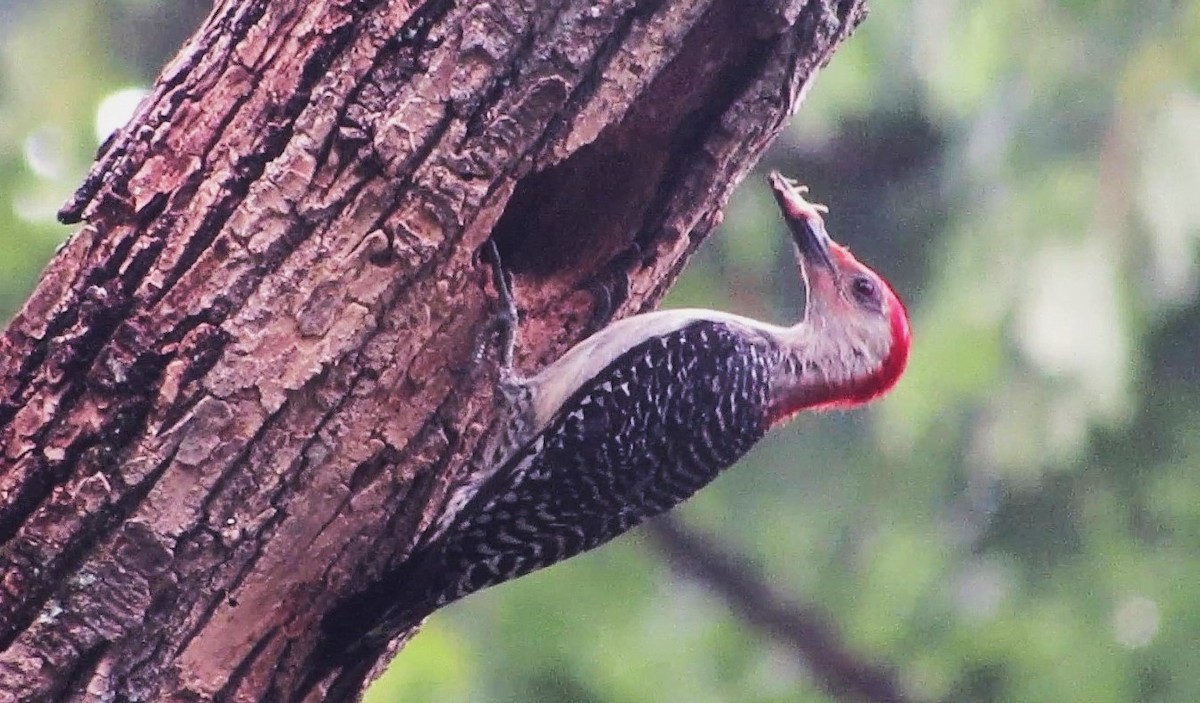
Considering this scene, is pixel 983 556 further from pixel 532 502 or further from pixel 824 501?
pixel 532 502

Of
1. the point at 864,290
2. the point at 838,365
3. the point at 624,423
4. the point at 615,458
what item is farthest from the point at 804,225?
the point at 615,458

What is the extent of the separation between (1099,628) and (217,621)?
14.9 feet

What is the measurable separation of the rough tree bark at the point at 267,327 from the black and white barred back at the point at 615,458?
1.26ft

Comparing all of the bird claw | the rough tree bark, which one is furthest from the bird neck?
the rough tree bark

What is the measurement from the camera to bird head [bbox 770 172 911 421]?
4648mm

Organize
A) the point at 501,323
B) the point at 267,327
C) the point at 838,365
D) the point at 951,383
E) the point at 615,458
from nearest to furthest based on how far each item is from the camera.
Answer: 1. the point at 267,327
2. the point at 501,323
3. the point at 615,458
4. the point at 838,365
5. the point at 951,383

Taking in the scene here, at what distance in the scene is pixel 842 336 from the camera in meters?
4.68

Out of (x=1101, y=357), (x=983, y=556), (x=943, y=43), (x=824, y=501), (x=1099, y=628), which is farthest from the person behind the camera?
(x=824, y=501)

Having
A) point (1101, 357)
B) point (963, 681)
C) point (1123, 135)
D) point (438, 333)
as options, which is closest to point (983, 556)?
point (963, 681)

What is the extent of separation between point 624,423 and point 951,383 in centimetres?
229

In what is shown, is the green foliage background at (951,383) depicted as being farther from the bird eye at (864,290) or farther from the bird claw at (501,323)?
the bird claw at (501,323)

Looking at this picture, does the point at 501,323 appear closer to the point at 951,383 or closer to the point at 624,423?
the point at 624,423

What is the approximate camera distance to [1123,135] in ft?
17.1

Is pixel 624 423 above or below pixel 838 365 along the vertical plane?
below
